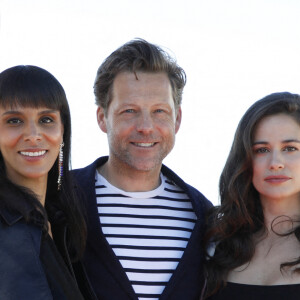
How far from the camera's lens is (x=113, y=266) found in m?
3.70

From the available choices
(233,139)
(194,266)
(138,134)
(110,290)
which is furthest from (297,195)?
(110,290)

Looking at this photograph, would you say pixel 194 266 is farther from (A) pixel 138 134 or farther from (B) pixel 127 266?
(A) pixel 138 134

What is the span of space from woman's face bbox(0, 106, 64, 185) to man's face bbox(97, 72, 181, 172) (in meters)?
0.89

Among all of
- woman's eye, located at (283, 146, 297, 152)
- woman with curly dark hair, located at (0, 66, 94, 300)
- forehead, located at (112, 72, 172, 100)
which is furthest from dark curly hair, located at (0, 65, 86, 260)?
woman's eye, located at (283, 146, 297, 152)

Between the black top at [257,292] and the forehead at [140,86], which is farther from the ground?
the forehead at [140,86]

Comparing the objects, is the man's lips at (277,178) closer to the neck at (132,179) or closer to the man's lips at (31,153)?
the neck at (132,179)

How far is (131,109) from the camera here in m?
4.19

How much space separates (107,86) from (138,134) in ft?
1.68

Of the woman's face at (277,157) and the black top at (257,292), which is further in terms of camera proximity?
the woman's face at (277,157)

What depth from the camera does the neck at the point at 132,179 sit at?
163 inches

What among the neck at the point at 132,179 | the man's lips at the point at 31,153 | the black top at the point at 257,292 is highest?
the neck at the point at 132,179

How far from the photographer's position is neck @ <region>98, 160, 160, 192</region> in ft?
13.6

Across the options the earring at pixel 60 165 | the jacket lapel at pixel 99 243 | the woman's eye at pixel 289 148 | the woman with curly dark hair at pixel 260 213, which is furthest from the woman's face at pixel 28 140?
the woman's eye at pixel 289 148

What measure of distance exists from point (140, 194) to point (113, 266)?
62 cm
